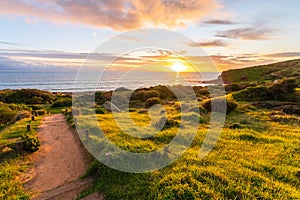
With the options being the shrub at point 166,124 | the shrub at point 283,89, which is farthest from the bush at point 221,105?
the shrub at point 283,89

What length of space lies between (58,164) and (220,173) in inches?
328

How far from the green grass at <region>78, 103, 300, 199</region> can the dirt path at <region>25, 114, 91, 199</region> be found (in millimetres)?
1101

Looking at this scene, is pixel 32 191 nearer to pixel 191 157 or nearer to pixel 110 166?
pixel 110 166

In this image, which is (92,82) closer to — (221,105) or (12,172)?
(221,105)

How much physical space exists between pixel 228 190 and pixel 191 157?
271 cm

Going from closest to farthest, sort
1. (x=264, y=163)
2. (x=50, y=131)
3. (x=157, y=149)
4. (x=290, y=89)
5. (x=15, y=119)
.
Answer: (x=264, y=163) → (x=157, y=149) → (x=50, y=131) → (x=15, y=119) → (x=290, y=89)

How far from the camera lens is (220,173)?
290 inches

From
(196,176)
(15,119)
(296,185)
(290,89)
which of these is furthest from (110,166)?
(290,89)

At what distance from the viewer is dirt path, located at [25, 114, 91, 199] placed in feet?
29.5

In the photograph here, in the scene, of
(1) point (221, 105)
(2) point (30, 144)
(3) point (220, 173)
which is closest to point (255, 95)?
(1) point (221, 105)

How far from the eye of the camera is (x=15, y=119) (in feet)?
78.0

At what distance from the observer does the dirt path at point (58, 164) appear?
8.98 metres

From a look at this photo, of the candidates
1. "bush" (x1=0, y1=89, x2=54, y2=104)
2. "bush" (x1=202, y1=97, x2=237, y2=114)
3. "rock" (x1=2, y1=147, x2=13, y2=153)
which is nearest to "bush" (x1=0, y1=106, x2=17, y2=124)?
"rock" (x1=2, y1=147, x2=13, y2=153)

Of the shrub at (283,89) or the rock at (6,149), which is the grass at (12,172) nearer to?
the rock at (6,149)
